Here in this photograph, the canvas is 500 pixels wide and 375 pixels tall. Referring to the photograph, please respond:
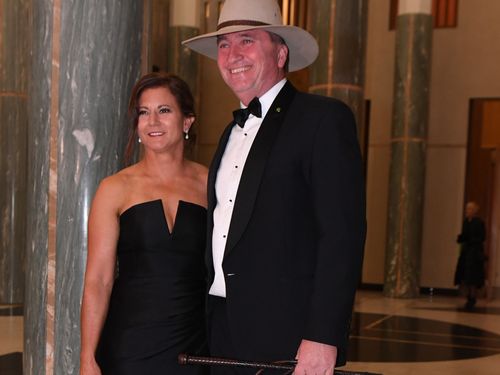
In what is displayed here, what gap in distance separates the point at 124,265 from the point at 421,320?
873cm

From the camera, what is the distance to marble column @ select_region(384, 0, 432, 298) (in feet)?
46.0

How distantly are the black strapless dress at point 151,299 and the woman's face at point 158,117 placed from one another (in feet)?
0.78

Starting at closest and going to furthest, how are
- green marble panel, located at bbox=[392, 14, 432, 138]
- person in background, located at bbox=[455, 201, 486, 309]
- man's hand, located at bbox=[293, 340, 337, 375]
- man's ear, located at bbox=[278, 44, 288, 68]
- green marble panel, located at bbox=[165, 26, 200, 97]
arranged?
man's hand, located at bbox=[293, 340, 337, 375]
man's ear, located at bbox=[278, 44, 288, 68]
person in background, located at bbox=[455, 201, 486, 309]
green marble panel, located at bbox=[392, 14, 432, 138]
green marble panel, located at bbox=[165, 26, 200, 97]

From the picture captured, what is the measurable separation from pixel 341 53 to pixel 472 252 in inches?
203

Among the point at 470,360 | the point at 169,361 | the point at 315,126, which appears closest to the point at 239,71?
the point at 315,126

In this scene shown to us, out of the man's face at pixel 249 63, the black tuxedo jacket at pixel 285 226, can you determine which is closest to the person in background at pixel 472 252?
the man's face at pixel 249 63

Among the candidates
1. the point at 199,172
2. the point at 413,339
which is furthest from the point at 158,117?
the point at 413,339

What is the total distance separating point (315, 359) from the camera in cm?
234

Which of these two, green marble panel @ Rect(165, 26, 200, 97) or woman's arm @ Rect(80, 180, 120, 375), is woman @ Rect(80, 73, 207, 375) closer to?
woman's arm @ Rect(80, 180, 120, 375)

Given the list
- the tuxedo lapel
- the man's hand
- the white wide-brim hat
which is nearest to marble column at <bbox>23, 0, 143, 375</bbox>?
the white wide-brim hat

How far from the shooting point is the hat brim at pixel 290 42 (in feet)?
8.72

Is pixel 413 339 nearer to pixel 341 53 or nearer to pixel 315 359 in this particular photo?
pixel 341 53

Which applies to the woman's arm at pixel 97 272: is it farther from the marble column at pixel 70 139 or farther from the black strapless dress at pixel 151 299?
the marble column at pixel 70 139

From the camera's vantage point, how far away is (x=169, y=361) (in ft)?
9.53
